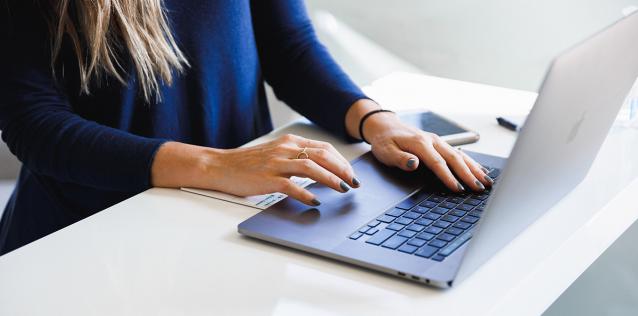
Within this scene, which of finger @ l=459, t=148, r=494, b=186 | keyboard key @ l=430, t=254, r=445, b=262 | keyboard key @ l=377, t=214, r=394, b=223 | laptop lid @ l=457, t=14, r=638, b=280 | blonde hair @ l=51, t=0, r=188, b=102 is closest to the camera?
laptop lid @ l=457, t=14, r=638, b=280

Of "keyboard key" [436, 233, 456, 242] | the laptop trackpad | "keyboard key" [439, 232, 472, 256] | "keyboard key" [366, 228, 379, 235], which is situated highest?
"keyboard key" [439, 232, 472, 256]

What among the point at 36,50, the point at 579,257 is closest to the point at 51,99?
the point at 36,50

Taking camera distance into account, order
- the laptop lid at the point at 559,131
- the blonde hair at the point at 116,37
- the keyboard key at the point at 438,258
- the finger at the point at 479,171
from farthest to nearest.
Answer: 1. the blonde hair at the point at 116,37
2. the finger at the point at 479,171
3. the keyboard key at the point at 438,258
4. the laptop lid at the point at 559,131

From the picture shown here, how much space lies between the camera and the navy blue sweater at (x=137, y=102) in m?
1.08

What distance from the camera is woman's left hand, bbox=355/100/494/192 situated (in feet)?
3.29

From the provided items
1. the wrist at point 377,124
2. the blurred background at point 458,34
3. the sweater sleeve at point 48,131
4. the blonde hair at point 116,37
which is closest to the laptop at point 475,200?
the wrist at point 377,124

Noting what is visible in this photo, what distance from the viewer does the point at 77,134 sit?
108cm

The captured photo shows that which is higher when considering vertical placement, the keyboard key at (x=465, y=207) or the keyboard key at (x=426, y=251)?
the keyboard key at (x=426, y=251)

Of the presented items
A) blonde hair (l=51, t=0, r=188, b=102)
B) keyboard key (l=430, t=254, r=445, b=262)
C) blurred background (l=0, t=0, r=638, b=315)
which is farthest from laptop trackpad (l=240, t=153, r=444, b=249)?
blurred background (l=0, t=0, r=638, b=315)

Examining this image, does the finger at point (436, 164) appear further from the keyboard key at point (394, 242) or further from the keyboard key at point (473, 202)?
the keyboard key at point (394, 242)

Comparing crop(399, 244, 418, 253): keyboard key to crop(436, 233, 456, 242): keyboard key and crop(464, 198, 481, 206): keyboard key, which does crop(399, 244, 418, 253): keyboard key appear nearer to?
crop(436, 233, 456, 242): keyboard key

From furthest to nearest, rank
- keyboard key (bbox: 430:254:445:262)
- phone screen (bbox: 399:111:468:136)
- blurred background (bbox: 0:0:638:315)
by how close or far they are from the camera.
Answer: blurred background (bbox: 0:0:638:315)
phone screen (bbox: 399:111:468:136)
keyboard key (bbox: 430:254:445:262)

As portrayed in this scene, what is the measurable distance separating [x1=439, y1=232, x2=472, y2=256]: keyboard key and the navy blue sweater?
0.42 metres

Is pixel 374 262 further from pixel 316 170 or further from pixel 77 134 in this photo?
pixel 77 134
